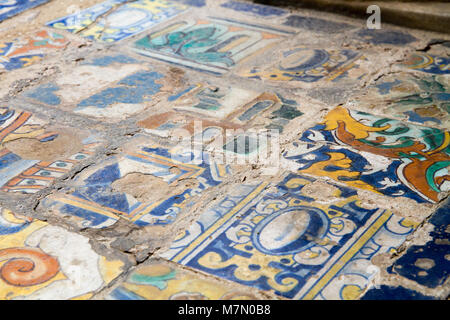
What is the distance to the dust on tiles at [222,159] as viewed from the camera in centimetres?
175

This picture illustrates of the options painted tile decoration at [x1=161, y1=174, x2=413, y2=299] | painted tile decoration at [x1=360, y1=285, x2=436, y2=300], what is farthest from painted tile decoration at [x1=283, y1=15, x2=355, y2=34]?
painted tile decoration at [x1=360, y1=285, x2=436, y2=300]

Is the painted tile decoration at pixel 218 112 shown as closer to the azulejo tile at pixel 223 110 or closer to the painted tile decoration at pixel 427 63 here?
the azulejo tile at pixel 223 110

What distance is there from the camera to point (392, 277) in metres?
1.71

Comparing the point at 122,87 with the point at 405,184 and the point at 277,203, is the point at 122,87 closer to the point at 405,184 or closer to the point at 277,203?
the point at 277,203

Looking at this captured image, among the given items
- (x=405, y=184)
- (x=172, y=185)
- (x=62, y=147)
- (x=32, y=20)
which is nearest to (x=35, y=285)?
(x=172, y=185)

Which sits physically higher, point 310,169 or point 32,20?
point 32,20

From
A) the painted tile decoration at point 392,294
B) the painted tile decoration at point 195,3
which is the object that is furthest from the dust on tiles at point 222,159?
the painted tile decoration at point 195,3

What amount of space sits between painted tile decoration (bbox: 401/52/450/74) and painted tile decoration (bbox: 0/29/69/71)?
1.81 metres

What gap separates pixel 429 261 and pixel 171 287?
0.75 meters

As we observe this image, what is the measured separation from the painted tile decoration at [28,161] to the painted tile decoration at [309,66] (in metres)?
0.96

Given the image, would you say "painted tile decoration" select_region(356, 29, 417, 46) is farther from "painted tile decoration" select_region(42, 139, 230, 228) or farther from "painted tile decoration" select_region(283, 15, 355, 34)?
"painted tile decoration" select_region(42, 139, 230, 228)

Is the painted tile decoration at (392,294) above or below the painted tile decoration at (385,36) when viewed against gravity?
below

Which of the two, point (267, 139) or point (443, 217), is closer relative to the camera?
point (443, 217)

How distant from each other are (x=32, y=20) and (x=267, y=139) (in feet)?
6.16
